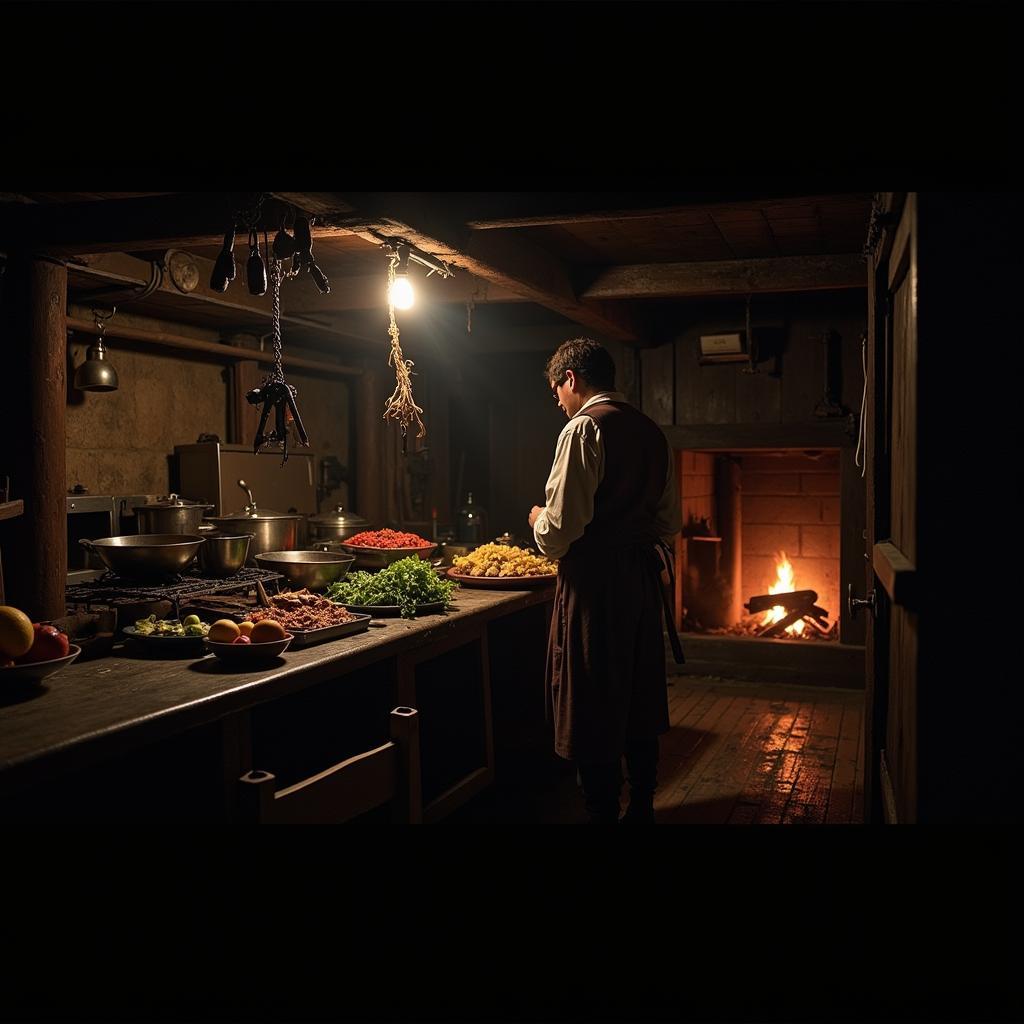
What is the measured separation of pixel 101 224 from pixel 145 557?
1.47m

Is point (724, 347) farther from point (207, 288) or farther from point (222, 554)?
point (222, 554)

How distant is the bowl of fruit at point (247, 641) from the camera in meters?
3.23

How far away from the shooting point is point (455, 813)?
4.53 m

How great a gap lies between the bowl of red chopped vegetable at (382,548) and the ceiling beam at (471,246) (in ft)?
5.31

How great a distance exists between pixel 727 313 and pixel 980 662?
6.07 metres

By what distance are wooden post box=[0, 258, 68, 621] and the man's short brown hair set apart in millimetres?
2241

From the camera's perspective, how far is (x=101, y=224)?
3.96m

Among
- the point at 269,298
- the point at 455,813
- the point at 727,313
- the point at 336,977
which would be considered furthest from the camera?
the point at 727,313

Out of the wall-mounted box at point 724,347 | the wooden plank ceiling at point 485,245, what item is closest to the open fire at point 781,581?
the wall-mounted box at point 724,347

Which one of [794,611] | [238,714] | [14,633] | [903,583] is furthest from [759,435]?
[14,633]

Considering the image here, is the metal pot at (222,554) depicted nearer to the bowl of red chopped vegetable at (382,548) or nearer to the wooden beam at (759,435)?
the bowl of red chopped vegetable at (382,548)

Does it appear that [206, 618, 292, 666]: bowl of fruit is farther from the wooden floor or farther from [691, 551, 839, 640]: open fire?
[691, 551, 839, 640]: open fire

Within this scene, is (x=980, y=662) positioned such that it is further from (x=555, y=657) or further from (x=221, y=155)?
(x=221, y=155)

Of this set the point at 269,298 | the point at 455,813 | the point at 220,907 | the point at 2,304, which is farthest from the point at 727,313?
the point at 220,907
